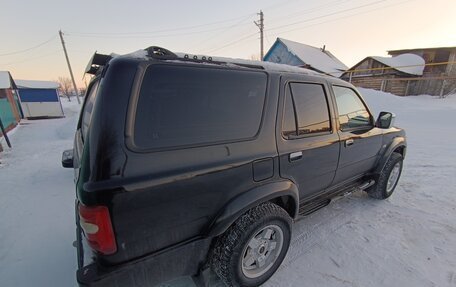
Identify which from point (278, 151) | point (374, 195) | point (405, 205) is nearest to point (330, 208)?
point (374, 195)

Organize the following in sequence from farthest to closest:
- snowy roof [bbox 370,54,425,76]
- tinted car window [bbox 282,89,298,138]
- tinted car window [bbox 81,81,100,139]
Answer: snowy roof [bbox 370,54,425,76] < tinted car window [bbox 282,89,298,138] < tinted car window [bbox 81,81,100,139]

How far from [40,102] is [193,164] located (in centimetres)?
2295

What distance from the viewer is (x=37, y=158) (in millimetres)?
6301

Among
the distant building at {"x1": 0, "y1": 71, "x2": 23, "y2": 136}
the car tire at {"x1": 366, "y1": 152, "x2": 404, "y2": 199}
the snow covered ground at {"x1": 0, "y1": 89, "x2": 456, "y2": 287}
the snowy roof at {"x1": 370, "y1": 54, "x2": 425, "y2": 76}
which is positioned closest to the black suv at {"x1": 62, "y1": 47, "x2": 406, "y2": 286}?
the snow covered ground at {"x1": 0, "y1": 89, "x2": 456, "y2": 287}

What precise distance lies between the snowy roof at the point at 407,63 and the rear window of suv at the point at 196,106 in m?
24.2

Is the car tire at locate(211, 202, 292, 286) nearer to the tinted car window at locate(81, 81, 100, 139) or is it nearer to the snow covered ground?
the snow covered ground

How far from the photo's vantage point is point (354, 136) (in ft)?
8.74

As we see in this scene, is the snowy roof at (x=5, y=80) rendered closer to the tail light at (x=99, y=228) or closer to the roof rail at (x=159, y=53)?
the roof rail at (x=159, y=53)

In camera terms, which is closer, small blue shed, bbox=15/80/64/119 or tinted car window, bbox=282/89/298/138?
tinted car window, bbox=282/89/298/138

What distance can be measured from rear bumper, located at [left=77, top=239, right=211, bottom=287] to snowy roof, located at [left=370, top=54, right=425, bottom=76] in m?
24.9

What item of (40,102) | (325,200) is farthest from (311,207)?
(40,102)

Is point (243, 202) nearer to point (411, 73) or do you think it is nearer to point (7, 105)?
point (7, 105)

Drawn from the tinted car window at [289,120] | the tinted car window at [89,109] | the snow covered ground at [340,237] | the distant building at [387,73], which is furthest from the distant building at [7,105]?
the distant building at [387,73]

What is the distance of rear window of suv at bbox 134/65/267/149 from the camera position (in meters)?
1.30
